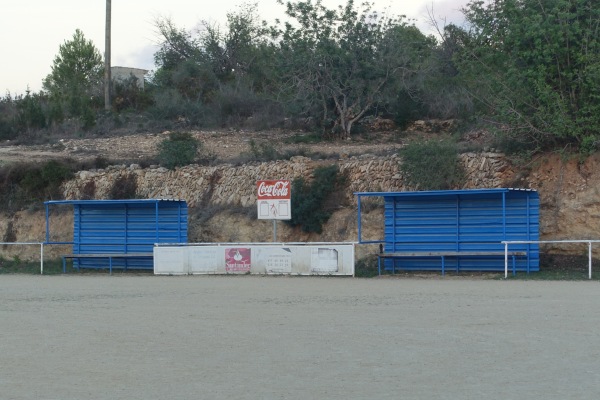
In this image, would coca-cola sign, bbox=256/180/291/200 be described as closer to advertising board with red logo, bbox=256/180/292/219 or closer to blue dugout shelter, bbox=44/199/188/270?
advertising board with red logo, bbox=256/180/292/219

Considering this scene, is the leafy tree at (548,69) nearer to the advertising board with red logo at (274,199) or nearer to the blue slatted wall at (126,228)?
the advertising board with red logo at (274,199)

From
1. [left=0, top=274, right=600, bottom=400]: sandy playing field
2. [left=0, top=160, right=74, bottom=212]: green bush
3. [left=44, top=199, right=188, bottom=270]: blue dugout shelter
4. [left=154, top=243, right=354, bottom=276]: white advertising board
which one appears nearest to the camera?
[left=0, top=274, right=600, bottom=400]: sandy playing field

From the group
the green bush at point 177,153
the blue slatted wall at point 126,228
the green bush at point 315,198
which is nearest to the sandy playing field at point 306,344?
the blue slatted wall at point 126,228

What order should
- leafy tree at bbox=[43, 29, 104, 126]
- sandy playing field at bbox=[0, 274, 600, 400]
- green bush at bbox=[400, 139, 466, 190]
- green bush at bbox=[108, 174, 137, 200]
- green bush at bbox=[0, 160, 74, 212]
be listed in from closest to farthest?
sandy playing field at bbox=[0, 274, 600, 400]
green bush at bbox=[400, 139, 466, 190]
green bush at bbox=[108, 174, 137, 200]
green bush at bbox=[0, 160, 74, 212]
leafy tree at bbox=[43, 29, 104, 126]

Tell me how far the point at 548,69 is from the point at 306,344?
20.5 metres

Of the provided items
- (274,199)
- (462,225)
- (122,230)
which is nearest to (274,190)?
(274,199)

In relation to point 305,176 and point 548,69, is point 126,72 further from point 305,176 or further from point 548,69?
point 548,69

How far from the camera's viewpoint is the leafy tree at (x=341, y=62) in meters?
43.7

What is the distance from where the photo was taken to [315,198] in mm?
34312

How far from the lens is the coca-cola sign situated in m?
29.8

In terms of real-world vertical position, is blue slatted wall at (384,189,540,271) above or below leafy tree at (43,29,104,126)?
below

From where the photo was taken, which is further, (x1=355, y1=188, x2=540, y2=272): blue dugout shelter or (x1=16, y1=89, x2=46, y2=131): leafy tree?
(x1=16, y1=89, x2=46, y2=131): leafy tree

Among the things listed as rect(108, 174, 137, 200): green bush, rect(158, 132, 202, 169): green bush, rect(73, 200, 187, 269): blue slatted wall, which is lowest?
rect(73, 200, 187, 269): blue slatted wall

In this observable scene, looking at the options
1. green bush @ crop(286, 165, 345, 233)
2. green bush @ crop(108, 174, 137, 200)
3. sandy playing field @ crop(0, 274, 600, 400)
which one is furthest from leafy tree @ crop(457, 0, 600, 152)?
green bush @ crop(108, 174, 137, 200)
